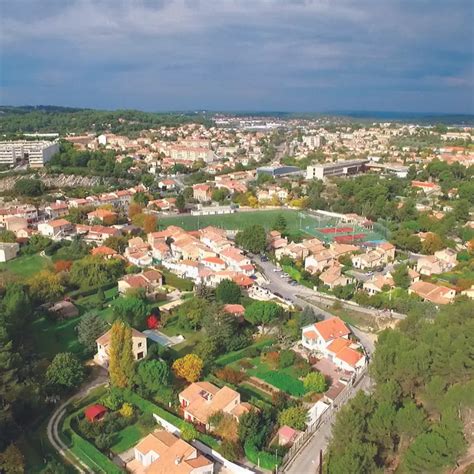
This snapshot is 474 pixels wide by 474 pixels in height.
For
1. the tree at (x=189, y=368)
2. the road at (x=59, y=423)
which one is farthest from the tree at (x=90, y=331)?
the tree at (x=189, y=368)

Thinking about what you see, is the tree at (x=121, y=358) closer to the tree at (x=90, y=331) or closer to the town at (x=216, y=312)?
the town at (x=216, y=312)

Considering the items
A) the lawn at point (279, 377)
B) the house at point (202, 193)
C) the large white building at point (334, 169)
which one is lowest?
the lawn at point (279, 377)

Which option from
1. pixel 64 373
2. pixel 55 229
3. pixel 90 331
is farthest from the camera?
pixel 55 229

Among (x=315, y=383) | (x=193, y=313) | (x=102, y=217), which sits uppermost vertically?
(x=102, y=217)

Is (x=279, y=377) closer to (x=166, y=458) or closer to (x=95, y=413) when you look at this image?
(x=166, y=458)

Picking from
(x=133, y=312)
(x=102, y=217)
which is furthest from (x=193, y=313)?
(x=102, y=217)

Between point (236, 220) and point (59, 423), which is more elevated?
point (236, 220)
